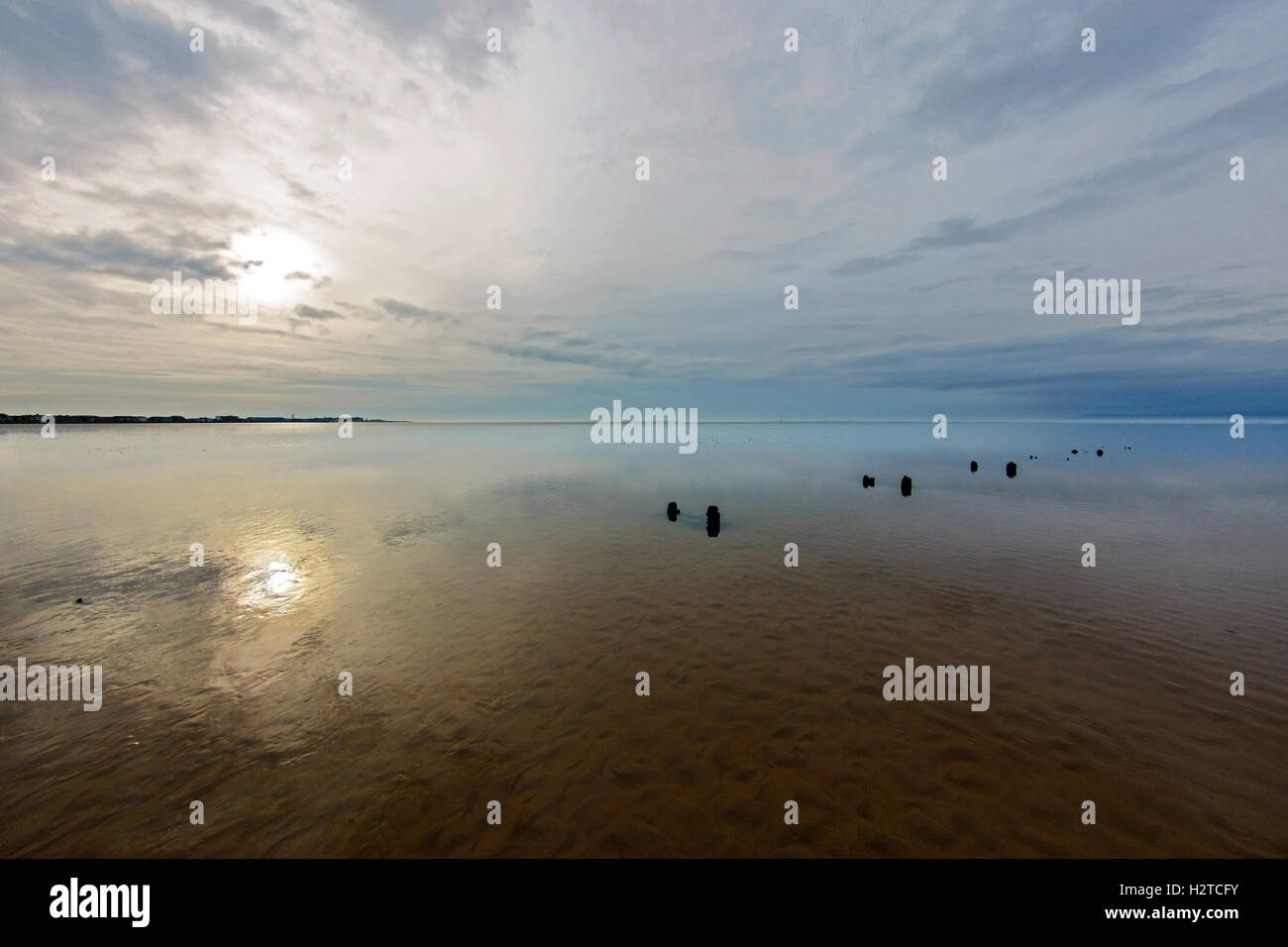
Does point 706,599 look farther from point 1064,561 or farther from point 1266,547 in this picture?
point 1266,547

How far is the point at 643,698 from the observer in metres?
10.9

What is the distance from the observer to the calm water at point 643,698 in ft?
23.9

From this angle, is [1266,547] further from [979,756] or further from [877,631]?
[979,756]

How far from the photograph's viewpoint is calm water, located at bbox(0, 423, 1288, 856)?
729cm

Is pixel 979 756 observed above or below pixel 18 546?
below

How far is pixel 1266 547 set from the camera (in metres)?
22.8

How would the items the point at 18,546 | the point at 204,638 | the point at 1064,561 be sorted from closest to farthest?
the point at 204,638 < the point at 1064,561 < the point at 18,546

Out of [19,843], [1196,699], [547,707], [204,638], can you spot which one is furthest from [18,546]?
[1196,699]

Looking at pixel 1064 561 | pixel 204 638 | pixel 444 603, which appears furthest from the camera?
pixel 1064 561

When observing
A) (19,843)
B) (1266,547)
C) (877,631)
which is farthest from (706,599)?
(1266,547)

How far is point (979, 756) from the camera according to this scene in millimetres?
8648

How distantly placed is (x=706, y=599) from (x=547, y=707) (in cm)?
758
